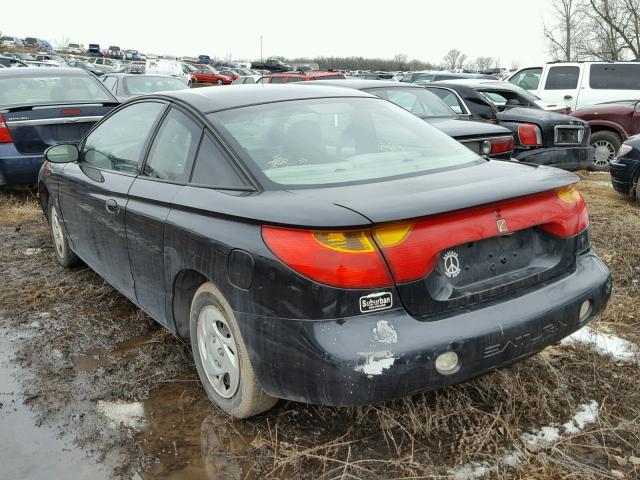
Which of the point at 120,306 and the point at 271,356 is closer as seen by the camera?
the point at 271,356

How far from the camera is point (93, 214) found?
3883 mm

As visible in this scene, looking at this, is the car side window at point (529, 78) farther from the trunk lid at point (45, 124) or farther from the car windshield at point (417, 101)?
the trunk lid at point (45, 124)

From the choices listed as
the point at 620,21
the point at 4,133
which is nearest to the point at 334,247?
the point at 4,133

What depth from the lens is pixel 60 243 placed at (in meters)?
5.02

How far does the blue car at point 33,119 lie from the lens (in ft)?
22.2

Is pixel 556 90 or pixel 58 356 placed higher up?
pixel 556 90

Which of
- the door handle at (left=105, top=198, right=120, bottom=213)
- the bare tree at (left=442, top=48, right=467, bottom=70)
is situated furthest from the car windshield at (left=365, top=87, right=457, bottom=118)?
the bare tree at (left=442, top=48, right=467, bottom=70)

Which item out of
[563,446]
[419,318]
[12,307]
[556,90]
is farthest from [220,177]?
[556,90]

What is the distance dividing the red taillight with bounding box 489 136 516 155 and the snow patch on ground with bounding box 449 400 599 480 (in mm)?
4163

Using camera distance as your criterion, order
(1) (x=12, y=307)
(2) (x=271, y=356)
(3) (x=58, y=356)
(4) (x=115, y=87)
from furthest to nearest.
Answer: (4) (x=115, y=87)
(1) (x=12, y=307)
(3) (x=58, y=356)
(2) (x=271, y=356)

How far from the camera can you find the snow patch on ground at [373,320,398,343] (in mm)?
2180

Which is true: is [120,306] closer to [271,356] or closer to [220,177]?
[220,177]

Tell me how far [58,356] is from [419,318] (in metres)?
2.38

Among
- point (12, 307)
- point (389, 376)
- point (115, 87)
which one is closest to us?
point (389, 376)
